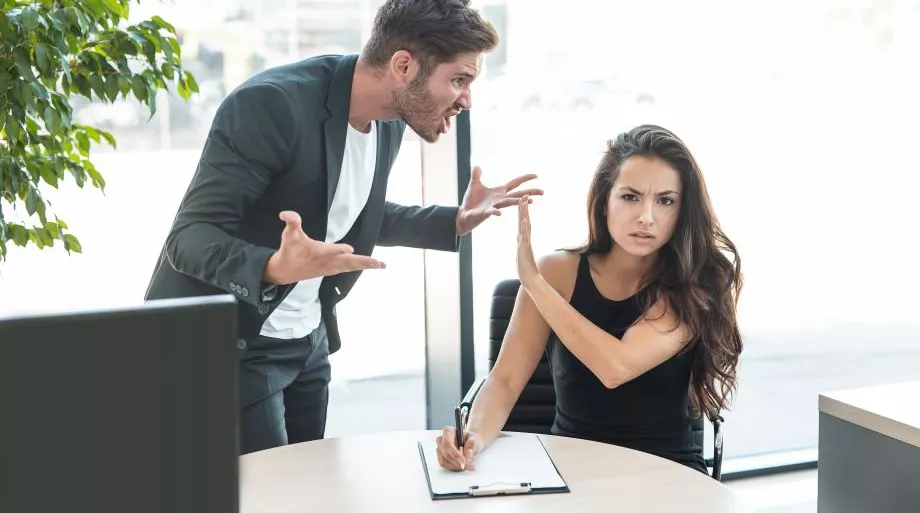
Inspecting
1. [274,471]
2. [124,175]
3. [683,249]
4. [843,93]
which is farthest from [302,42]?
[843,93]

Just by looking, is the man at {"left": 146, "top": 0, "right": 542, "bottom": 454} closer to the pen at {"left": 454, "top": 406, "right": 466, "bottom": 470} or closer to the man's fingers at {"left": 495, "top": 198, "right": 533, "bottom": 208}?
the man's fingers at {"left": 495, "top": 198, "right": 533, "bottom": 208}

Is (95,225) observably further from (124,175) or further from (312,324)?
(312,324)

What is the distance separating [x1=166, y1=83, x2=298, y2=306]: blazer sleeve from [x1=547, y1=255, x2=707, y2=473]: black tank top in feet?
2.45

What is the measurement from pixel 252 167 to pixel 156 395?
1368mm

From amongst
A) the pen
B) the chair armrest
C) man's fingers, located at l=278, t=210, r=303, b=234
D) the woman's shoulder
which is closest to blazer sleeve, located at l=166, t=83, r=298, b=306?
man's fingers, located at l=278, t=210, r=303, b=234

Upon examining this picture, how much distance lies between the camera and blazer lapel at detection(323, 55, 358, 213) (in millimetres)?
2016

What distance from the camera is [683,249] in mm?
2145

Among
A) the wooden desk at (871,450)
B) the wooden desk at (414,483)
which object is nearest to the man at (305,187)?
the wooden desk at (414,483)

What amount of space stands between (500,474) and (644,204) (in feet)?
2.60

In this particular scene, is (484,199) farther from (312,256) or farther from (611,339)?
(312,256)

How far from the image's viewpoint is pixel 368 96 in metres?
2.10

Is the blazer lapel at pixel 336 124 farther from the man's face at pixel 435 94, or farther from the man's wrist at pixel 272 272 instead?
the man's wrist at pixel 272 272

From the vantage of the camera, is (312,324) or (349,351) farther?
(349,351)

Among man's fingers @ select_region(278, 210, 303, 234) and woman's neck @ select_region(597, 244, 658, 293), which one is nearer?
man's fingers @ select_region(278, 210, 303, 234)
